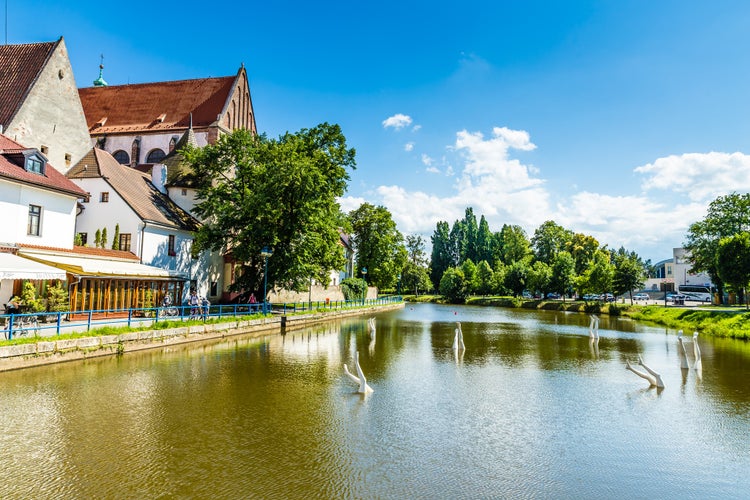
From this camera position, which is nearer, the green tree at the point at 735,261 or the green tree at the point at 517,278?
the green tree at the point at 735,261

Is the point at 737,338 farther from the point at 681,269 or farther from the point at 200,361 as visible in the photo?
the point at 681,269

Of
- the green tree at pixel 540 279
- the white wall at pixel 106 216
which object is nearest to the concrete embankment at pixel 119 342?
the white wall at pixel 106 216

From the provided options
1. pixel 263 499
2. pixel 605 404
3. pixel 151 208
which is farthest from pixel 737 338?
pixel 151 208

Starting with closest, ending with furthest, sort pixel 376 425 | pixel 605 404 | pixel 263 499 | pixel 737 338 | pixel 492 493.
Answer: pixel 263 499 → pixel 492 493 → pixel 376 425 → pixel 605 404 → pixel 737 338

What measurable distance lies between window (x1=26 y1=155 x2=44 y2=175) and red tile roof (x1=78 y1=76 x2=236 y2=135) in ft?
75.3

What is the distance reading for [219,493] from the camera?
252 inches

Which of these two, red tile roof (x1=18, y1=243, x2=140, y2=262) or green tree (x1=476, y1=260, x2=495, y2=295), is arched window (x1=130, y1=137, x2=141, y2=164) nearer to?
red tile roof (x1=18, y1=243, x2=140, y2=262)

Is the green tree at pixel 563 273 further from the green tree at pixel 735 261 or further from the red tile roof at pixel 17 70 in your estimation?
the red tile roof at pixel 17 70

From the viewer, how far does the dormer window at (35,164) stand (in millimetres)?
21984

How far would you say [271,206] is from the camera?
29906 mm

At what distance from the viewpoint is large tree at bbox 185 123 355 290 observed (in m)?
29.9

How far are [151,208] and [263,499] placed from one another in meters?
28.4

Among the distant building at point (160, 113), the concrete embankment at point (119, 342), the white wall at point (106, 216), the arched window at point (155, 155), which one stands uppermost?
the distant building at point (160, 113)

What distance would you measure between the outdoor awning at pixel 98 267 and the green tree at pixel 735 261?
38.2 m
